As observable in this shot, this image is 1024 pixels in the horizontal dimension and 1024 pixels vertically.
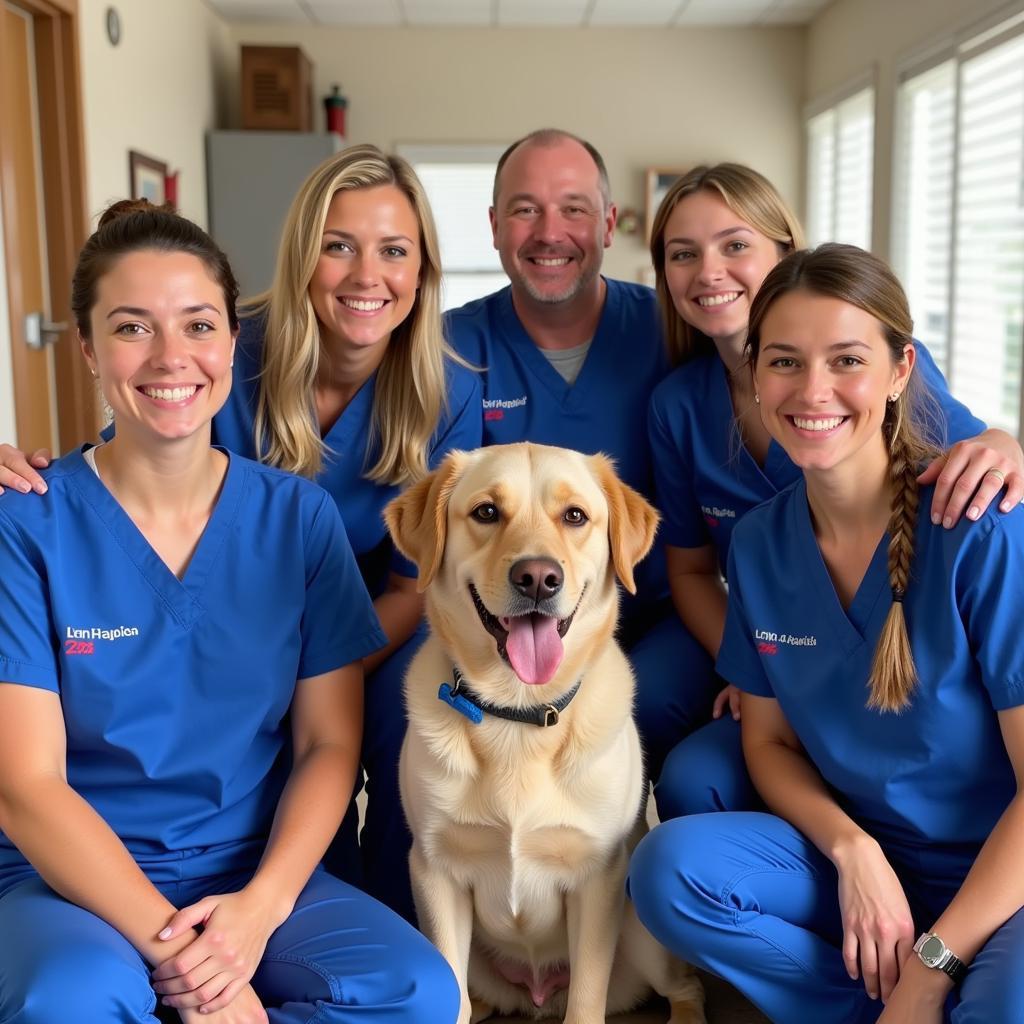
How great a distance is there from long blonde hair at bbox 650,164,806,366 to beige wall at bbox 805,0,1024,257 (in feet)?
9.51

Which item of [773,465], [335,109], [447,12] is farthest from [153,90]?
[773,465]

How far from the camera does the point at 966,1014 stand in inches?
50.6

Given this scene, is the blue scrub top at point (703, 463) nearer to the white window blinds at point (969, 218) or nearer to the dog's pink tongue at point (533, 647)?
the dog's pink tongue at point (533, 647)

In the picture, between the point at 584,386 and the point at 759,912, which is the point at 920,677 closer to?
the point at 759,912

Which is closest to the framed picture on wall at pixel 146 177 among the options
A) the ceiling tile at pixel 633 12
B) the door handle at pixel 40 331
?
the door handle at pixel 40 331

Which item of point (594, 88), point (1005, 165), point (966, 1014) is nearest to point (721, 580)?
point (966, 1014)

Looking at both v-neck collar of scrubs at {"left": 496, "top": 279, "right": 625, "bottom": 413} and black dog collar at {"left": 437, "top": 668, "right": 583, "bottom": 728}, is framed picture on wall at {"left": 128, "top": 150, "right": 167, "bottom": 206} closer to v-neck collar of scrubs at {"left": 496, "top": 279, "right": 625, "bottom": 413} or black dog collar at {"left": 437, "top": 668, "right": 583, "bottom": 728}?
v-neck collar of scrubs at {"left": 496, "top": 279, "right": 625, "bottom": 413}

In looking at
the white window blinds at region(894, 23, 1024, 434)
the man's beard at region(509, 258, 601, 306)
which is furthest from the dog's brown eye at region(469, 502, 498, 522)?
the white window blinds at region(894, 23, 1024, 434)

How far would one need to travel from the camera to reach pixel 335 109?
688 centimetres

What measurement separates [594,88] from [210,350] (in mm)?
6381

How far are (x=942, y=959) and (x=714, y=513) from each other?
3.45 ft

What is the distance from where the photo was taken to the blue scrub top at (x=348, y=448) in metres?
2.13

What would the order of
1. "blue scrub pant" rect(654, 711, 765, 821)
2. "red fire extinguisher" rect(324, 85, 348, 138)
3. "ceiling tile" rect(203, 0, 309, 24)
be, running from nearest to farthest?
"blue scrub pant" rect(654, 711, 765, 821)
"ceiling tile" rect(203, 0, 309, 24)
"red fire extinguisher" rect(324, 85, 348, 138)

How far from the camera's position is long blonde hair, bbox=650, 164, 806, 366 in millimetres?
2164
